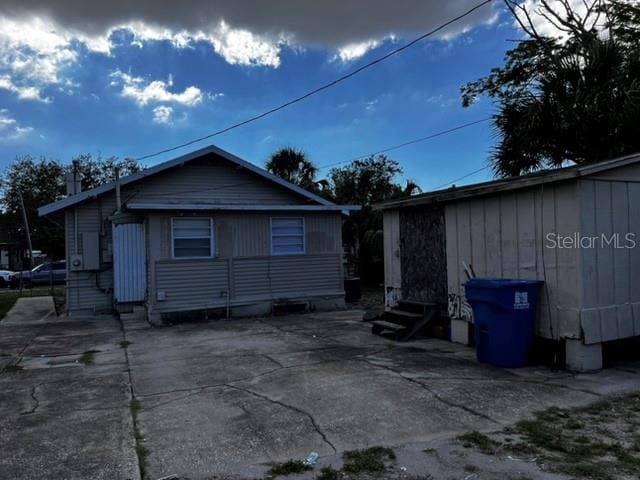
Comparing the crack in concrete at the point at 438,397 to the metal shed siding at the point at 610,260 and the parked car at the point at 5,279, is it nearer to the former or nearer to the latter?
the metal shed siding at the point at 610,260

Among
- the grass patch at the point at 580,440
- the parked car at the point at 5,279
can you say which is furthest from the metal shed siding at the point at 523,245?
the parked car at the point at 5,279

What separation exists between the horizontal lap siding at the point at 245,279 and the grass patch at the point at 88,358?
3.17 m

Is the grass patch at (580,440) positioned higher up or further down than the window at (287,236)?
further down

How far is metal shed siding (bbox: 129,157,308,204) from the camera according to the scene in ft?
48.1

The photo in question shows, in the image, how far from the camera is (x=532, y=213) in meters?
6.74

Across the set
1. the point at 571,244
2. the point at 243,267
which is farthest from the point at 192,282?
the point at 571,244

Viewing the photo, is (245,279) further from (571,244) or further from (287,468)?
(287,468)

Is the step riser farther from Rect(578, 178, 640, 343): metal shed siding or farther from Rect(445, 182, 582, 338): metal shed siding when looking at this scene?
Rect(578, 178, 640, 343): metal shed siding

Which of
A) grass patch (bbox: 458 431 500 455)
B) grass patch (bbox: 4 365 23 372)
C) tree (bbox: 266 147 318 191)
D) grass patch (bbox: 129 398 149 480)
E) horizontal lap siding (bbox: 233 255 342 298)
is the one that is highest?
tree (bbox: 266 147 318 191)

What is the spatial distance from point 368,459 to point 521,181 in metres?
4.59

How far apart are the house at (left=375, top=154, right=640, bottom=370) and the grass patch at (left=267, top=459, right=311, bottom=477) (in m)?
4.19

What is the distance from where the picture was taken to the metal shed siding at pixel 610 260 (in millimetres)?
6152

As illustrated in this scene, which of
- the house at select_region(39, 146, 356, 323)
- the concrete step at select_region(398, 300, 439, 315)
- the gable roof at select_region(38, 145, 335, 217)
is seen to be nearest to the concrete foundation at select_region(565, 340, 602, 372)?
the concrete step at select_region(398, 300, 439, 315)

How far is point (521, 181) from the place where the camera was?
6.70 metres
